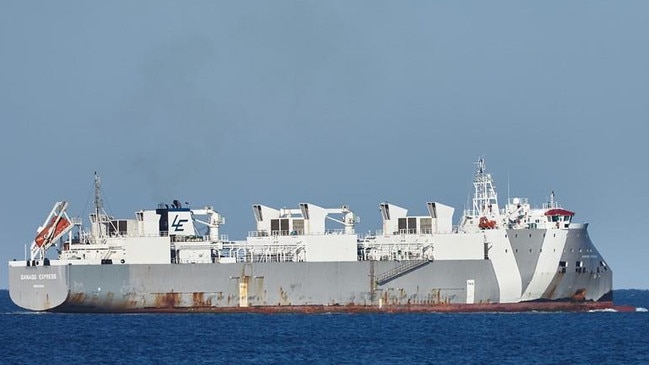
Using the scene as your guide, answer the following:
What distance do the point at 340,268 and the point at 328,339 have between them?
10853mm

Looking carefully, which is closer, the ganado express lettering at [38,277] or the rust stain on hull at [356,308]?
the ganado express lettering at [38,277]

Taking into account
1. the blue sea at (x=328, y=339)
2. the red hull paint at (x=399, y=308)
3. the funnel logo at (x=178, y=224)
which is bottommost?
the blue sea at (x=328, y=339)

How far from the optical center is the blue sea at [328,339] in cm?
5016

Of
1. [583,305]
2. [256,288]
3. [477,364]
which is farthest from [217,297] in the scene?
[477,364]

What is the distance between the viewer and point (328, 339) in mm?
56312

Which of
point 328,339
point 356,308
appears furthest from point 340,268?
point 328,339

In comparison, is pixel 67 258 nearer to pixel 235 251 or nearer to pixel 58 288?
pixel 58 288

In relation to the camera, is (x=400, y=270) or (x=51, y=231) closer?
(x=400, y=270)

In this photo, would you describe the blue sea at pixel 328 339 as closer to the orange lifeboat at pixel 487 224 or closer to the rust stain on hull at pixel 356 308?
Result: the rust stain on hull at pixel 356 308

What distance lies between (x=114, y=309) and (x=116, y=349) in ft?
47.0

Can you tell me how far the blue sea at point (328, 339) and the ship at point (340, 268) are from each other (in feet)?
2.93

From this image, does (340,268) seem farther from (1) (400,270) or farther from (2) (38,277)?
(2) (38,277)

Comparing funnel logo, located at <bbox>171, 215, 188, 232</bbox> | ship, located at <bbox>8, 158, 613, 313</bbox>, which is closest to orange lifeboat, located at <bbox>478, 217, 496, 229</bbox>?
ship, located at <bbox>8, 158, 613, 313</bbox>

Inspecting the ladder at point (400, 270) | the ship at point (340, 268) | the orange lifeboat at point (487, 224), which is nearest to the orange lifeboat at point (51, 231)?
the ship at point (340, 268)
